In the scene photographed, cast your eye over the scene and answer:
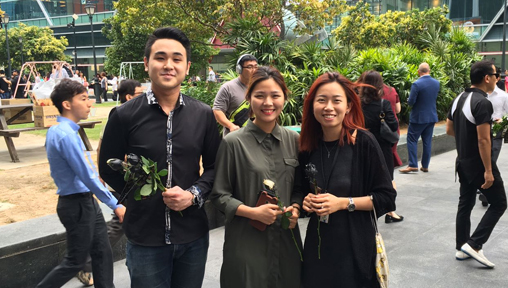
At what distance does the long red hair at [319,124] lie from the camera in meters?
2.55

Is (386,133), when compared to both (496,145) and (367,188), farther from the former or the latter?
(367,188)

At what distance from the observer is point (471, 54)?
18359mm

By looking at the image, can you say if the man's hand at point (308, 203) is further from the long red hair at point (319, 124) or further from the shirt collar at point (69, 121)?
the shirt collar at point (69, 121)

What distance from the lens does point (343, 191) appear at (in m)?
2.51

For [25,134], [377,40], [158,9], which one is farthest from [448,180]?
[377,40]

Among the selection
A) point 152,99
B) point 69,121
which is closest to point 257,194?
point 152,99

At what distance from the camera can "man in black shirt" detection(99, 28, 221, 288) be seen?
2.34m

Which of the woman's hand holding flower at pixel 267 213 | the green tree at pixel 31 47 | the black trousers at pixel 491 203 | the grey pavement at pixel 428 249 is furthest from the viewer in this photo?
the green tree at pixel 31 47

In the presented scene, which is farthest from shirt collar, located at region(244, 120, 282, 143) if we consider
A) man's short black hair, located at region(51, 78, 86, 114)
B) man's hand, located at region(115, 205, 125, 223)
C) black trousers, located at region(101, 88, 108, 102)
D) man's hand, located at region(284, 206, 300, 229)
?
black trousers, located at region(101, 88, 108, 102)

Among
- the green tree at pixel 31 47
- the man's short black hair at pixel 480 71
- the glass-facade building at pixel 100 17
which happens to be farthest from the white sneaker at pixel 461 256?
the green tree at pixel 31 47

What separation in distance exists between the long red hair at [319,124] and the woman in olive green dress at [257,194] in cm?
11

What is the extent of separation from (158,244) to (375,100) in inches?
153

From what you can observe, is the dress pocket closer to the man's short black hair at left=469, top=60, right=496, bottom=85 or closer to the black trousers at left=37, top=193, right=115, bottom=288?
the black trousers at left=37, top=193, right=115, bottom=288

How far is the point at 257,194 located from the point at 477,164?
2943 mm
